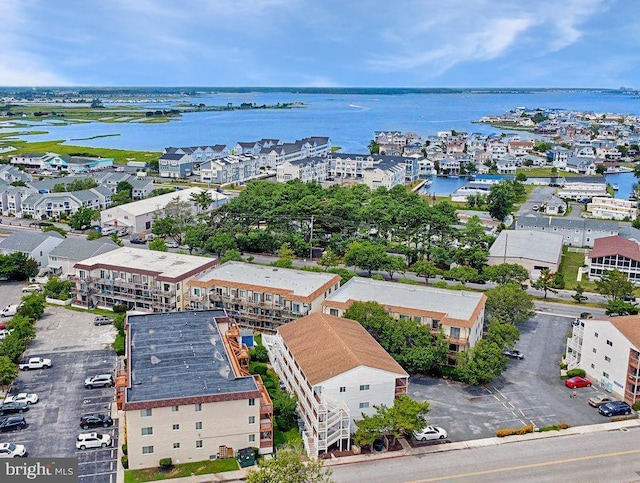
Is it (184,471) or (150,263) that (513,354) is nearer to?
(184,471)

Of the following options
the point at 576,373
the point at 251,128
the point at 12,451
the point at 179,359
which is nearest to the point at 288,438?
→ the point at 179,359

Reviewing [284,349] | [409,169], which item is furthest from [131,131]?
[284,349]

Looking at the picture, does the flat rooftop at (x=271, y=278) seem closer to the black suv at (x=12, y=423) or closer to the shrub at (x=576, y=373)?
the black suv at (x=12, y=423)

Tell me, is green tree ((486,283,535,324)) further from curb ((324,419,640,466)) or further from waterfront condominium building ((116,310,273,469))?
waterfront condominium building ((116,310,273,469))

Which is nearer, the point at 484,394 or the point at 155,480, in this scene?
the point at 155,480

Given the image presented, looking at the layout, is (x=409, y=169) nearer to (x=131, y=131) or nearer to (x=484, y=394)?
(x=484, y=394)

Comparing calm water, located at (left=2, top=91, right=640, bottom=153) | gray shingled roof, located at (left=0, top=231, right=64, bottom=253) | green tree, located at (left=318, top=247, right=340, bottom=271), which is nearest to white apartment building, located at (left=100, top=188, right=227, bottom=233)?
gray shingled roof, located at (left=0, top=231, right=64, bottom=253)

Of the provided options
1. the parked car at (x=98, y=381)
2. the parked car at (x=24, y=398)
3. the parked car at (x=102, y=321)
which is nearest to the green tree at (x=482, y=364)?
the parked car at (x=98, y=381)
